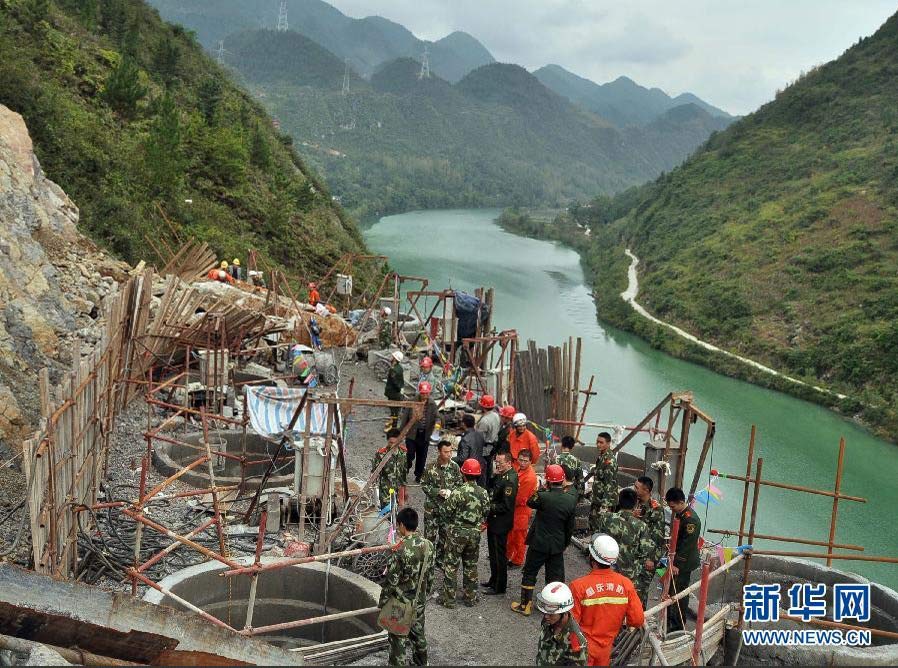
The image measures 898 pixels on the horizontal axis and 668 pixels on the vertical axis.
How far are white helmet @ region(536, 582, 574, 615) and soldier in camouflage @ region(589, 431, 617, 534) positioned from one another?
3.27 metres

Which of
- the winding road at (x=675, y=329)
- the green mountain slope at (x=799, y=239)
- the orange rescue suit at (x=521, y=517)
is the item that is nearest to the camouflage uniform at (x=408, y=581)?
the orange rescue suit at (x=521, y=517)

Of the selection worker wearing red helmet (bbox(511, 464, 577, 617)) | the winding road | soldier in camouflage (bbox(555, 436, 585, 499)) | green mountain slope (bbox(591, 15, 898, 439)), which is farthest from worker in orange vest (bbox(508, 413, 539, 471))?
the winding road

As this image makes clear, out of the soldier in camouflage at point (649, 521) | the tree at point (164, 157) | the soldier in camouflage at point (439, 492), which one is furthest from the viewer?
the tree at point (164, 157)

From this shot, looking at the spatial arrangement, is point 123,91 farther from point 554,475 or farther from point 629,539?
point 629,539

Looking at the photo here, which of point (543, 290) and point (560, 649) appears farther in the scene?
point (543, 290)

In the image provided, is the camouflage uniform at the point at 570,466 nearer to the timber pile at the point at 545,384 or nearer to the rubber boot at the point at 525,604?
the rubber boot at the point at 525,604

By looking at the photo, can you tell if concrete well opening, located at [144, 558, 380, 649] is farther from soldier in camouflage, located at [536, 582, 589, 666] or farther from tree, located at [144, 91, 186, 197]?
tree, located at [144, 91, 186, 197]

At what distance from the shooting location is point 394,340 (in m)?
17.1

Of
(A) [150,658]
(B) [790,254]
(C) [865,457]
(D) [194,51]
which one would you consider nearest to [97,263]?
(A) [150,658]

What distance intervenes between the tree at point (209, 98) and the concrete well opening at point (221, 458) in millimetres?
26314

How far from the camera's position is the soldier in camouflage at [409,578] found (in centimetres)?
582

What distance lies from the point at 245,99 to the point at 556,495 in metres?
42.6

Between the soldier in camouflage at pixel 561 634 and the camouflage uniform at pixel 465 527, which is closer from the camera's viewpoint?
the soldier in camouflage at pixel 561 634

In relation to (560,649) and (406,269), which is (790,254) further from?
(560,649)
